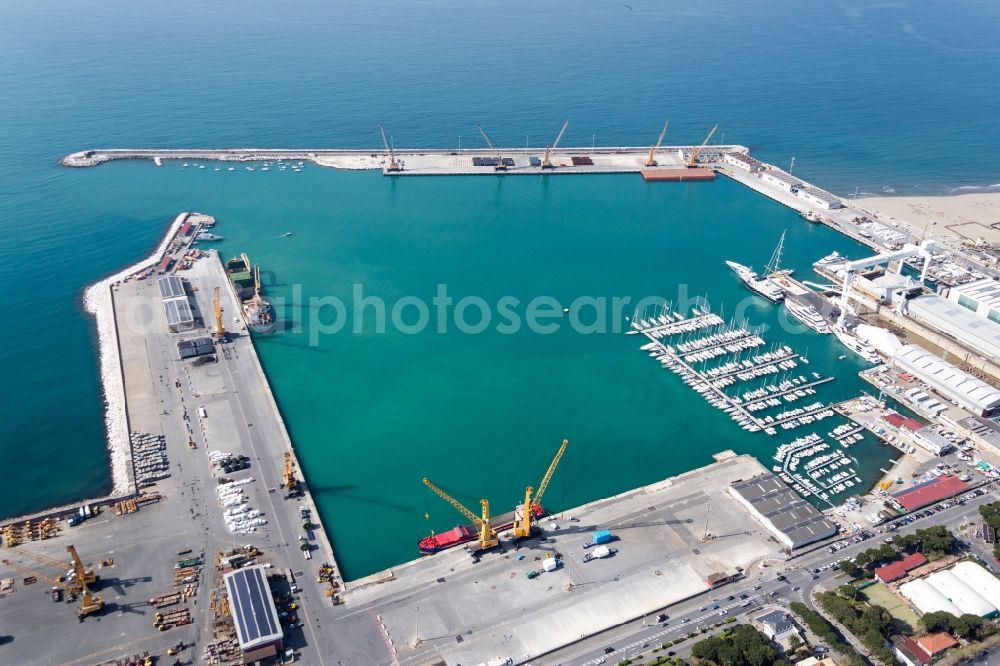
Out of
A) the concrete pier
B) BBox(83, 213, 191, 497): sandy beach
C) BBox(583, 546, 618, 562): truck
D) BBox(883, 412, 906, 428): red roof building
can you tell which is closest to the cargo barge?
BBox(83, 213, 191, 497): sandy beach

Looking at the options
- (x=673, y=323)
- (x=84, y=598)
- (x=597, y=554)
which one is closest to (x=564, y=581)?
(x=597, y=554)

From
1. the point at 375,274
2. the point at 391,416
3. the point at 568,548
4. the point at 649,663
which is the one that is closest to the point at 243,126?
the point at 375,274

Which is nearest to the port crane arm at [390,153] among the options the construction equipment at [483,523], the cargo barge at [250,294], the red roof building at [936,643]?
the cargo barge at [250,294]

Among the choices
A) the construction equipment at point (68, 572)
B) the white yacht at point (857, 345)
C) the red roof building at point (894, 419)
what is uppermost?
the white yacht at point (857, 345)

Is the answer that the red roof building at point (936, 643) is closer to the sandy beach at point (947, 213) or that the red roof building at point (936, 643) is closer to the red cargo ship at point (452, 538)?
the red cargo ship at point (452, 538)

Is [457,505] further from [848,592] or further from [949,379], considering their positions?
[949,379]

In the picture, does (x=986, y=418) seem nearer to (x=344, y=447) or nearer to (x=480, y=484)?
(x=480, y=484)
